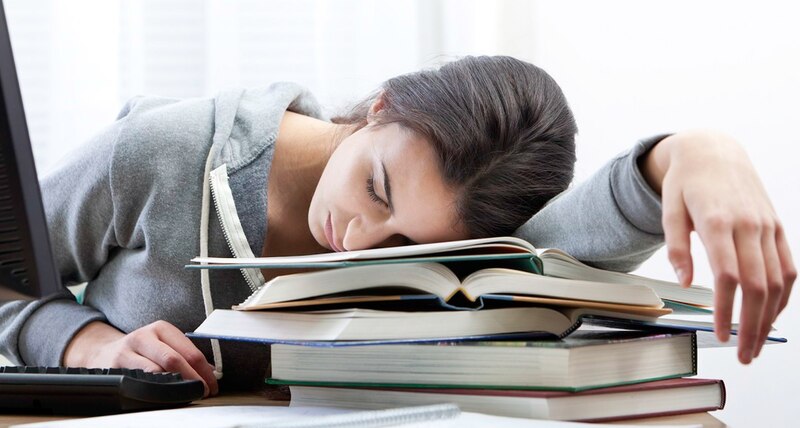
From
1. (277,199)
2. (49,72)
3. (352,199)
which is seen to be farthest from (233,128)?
(49,72)

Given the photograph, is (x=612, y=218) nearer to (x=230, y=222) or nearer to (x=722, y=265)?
(x=722, y=265)

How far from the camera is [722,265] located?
0.45m

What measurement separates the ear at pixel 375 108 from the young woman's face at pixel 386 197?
0.16 ft

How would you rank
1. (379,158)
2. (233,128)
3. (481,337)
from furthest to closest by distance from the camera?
(233,128), (379,158), (481,337)

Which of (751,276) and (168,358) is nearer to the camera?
(751,276)

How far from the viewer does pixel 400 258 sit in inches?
21.8

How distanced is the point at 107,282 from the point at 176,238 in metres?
0.15

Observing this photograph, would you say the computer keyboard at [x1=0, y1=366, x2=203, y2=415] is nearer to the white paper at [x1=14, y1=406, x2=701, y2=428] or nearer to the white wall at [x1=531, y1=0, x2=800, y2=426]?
the white paper at [x1=14, y1=406, x2=701, y2=428]

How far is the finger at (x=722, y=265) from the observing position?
454 mm

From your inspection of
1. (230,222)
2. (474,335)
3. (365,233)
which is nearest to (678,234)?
(474,335)

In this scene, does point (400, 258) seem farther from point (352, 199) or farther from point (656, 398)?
point (352, 199)

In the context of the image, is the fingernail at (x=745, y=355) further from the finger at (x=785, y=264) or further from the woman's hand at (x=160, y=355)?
the woman's hand at (x=160, y=355)

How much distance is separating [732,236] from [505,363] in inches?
6.0

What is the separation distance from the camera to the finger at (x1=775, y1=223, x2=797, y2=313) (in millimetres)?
463
